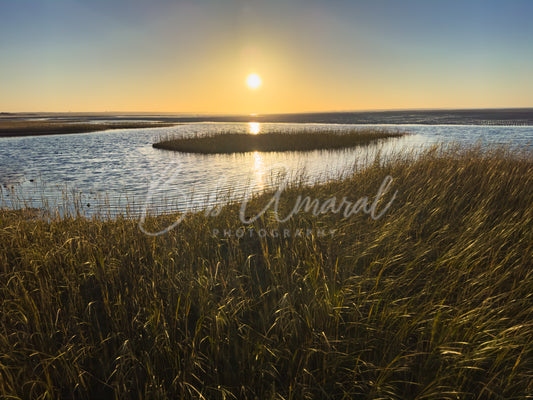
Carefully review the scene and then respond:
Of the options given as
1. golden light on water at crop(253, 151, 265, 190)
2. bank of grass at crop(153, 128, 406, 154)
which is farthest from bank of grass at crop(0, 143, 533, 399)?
bank of grass at crop(153, 128, 406, 154)

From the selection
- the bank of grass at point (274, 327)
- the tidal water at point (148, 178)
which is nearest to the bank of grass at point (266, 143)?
the tidal water at point (148, 178)

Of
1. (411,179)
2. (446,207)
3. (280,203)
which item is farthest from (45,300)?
(411,179)

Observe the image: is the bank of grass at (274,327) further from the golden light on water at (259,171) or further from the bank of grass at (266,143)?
the bank of grass at (266,143)

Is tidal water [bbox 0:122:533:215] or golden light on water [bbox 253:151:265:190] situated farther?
golden light on water [bbox 253:151:265:190]

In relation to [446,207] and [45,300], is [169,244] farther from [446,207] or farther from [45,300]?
[446,207]

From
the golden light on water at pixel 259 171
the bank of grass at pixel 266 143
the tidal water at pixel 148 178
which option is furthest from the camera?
the bank of grass at pixel 266 143

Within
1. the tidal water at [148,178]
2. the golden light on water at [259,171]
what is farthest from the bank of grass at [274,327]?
the golden light on water at [259,171]

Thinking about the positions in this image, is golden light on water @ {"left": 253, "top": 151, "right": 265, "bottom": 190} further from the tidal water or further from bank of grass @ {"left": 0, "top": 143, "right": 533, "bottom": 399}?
bank of grass @ {"left": 0, "top": 143, "right": 533, "bottom": 399}

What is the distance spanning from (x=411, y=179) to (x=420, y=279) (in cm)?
519

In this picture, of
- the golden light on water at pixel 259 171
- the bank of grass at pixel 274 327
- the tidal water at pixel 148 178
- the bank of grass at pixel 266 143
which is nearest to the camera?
the bank of grass at pixel 274 327

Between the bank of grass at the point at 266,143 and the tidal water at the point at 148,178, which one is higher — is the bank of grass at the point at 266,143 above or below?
above

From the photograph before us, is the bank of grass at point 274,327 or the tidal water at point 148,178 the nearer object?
the bank of grass at point 274,327

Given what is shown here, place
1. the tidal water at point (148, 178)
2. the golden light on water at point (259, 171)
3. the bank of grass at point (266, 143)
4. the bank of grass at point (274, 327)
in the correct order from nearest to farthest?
the bank of grass at point (274, 327), the tidal water at point (148, 178), the golden light on water at point (259, 171), the bank of grass at point (266, 143)

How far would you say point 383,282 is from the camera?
382 cm
